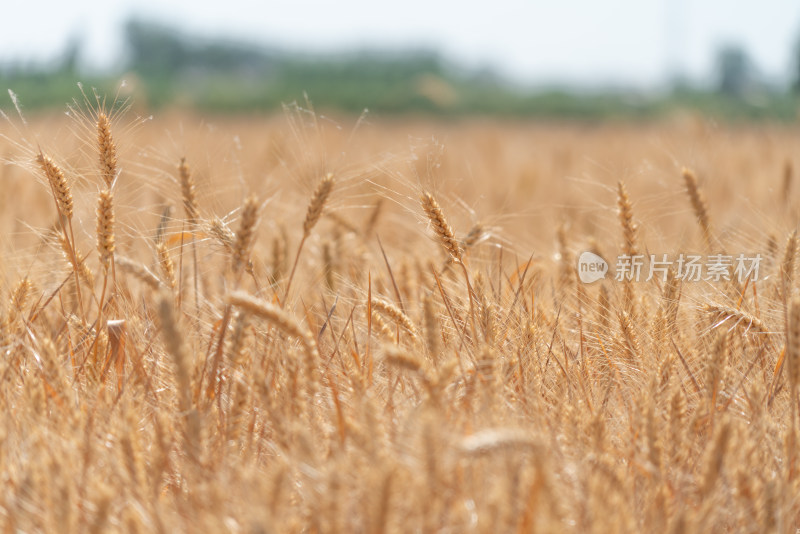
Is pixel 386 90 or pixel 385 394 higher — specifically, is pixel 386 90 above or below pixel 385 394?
above

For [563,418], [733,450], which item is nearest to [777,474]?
[733,450]

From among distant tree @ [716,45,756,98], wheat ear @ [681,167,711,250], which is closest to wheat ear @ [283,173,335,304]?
wheat ear @ [681,167,711,250]

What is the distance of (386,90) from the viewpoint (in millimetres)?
18203

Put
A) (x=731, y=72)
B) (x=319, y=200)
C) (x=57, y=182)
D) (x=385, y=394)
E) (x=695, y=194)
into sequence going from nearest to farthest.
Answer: (x=385, y=394)
(x=57, y=182)
(x=319, y=200)
(x=695, y=194)
(x=731, y=72)

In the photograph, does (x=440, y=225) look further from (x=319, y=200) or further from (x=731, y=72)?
(x=731, y=72)

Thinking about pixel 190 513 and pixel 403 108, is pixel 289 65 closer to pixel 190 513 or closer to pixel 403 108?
pixel 403 108

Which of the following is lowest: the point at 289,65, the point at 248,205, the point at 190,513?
the point at 190,513

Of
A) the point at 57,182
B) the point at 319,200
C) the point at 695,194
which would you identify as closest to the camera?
the point at 57,182

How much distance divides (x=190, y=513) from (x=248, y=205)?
1.71 feet

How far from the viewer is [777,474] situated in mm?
1140

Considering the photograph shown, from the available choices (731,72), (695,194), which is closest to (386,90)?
(731,72)

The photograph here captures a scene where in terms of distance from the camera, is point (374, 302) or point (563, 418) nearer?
point (563, 418)

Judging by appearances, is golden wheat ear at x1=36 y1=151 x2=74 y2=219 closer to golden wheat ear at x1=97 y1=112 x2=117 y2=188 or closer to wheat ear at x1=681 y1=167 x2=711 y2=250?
golden wheat ear at x1=97 y1=112 x2=117 y2=188

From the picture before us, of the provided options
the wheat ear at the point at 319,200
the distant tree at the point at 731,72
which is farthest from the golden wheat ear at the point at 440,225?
the distant tree at the point at 731,72
